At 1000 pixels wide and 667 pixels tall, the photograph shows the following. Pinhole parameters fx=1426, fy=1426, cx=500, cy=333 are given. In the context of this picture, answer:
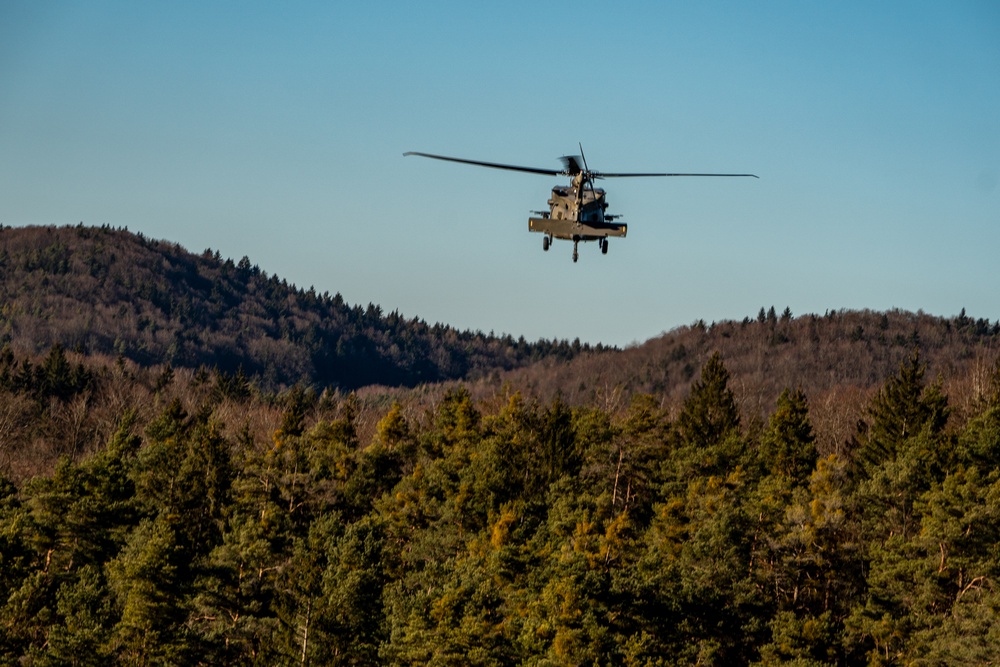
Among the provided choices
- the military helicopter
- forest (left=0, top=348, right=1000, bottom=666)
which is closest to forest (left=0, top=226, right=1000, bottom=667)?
forest (left=0, top=348, right=1000, bottom=666)

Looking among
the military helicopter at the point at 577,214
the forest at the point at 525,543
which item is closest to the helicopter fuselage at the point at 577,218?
the military helicopter at the point at 577,214

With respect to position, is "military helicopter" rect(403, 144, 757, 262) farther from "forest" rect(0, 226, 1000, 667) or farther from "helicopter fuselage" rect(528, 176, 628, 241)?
"forest" rect(0, 226, 1000, 667)

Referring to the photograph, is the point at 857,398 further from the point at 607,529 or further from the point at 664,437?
the point at 607,529

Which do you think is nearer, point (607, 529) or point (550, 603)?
point (550, 603)

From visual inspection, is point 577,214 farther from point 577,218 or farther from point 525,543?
point 525,543

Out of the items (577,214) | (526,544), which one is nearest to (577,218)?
(577,214)

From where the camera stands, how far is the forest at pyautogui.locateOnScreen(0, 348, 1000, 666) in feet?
192

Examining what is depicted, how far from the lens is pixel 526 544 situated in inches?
2662

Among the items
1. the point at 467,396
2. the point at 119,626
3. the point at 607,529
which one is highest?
the point at 467,396

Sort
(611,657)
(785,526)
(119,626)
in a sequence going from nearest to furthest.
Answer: (611,657), (119,626), (785,526)

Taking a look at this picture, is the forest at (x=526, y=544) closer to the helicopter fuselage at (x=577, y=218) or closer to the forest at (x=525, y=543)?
the forest at (x=525, y=543)

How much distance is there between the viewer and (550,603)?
57.3 m

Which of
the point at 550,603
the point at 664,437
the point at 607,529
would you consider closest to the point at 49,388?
the point at 664,437

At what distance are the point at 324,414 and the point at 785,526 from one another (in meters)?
82.3
